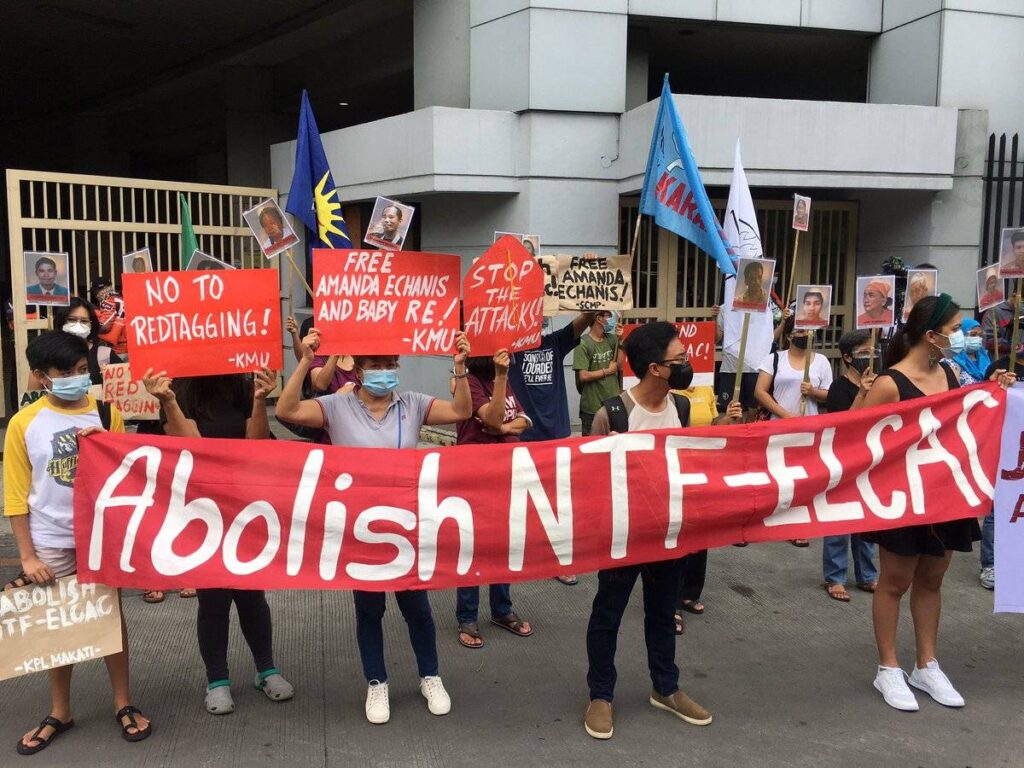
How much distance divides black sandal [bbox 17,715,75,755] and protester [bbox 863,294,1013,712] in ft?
12.1

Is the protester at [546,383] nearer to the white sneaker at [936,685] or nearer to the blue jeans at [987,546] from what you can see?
the white sneaker at [936,685]

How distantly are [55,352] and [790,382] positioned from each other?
4.57m

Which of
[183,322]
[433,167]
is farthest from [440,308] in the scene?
[433,167]

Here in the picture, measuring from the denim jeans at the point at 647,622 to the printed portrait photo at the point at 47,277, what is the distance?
15.4 ft

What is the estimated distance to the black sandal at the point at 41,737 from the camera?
3727 mm

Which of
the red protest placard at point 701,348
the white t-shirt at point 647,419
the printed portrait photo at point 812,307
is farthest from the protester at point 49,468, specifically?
the printed portrait photo at point 812,307

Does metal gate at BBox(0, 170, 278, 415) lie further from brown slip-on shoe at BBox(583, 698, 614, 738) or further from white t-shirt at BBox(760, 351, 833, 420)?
brown slip-on shoe at BBox(583, 698, 614, 738)

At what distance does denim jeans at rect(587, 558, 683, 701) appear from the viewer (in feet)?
13.0

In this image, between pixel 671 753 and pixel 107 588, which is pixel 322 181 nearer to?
pixel 107 588

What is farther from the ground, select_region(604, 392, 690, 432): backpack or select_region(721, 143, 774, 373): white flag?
select_region(721, 143, 774, 373): white flag

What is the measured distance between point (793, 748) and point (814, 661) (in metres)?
0.99

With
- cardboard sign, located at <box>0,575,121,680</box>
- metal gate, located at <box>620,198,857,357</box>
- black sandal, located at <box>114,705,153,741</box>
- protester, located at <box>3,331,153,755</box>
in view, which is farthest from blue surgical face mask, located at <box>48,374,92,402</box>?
metal gate, located at <box>620,198,857,357</box>

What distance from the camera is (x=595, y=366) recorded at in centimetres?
698

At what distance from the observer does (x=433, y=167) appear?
916 centimetres
